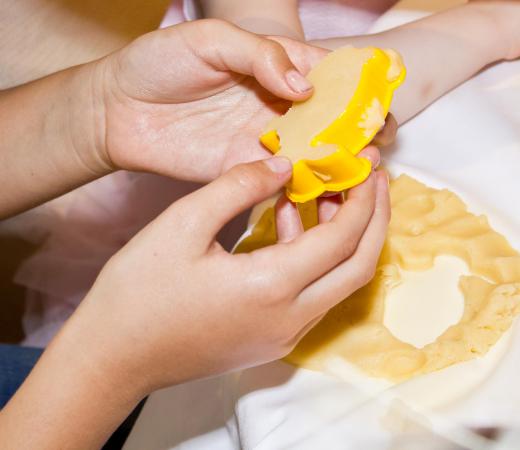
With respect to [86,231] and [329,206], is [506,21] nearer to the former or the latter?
[329,206]

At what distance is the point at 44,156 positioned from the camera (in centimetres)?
69

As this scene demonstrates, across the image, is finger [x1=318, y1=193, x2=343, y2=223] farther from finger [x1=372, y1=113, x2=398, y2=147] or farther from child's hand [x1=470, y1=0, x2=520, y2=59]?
child's hand [x1=470, y1=0, x2=520, y2=59]

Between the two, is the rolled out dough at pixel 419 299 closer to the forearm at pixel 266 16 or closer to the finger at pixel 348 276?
the finger at pixel 348 276

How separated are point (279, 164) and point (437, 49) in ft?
1.03

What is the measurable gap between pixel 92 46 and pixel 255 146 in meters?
0.63

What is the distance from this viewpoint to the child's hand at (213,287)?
44 cm

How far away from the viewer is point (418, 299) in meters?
0.55

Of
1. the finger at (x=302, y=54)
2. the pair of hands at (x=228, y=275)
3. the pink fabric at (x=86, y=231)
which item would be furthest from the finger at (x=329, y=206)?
the pink fabric at (x=86, y=231)

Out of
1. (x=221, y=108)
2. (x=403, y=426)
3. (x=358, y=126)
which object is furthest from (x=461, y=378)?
(x=221, y=108)

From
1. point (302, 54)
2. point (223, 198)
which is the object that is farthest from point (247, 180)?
point (302, 54)

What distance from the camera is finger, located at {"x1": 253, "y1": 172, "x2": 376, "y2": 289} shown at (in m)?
0.44

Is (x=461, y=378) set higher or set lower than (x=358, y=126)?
lower

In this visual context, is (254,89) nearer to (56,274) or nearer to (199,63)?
(199,63)

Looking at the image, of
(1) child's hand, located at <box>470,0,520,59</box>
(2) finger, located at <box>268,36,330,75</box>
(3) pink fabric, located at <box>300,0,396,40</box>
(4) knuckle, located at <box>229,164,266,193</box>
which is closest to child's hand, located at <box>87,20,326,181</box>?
(2) finger, located at <box>268,36,330,75</box>
